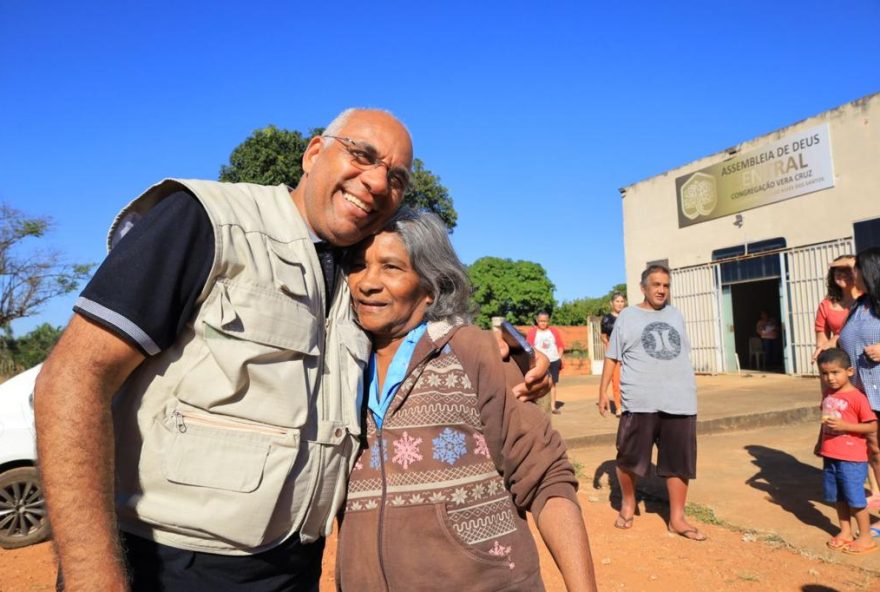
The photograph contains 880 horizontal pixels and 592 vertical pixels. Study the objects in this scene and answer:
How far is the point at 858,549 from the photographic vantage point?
4.27m

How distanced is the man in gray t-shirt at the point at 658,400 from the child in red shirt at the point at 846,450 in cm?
92

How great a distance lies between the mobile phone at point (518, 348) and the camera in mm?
1932

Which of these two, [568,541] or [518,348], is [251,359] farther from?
[568,541]

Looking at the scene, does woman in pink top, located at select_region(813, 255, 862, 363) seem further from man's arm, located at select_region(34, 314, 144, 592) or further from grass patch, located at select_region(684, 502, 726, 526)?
man's arm, located at select_region(34, 314, 144, 592)

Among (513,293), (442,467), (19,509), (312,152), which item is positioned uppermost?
(513,293)

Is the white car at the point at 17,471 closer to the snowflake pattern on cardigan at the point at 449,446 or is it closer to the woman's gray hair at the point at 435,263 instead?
the woman's gray hair at the point at 435,263

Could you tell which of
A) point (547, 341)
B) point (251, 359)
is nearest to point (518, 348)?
point (251, 359)

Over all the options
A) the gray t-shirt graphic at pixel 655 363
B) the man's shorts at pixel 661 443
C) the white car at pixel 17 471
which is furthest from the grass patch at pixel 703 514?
the white car at pixel 17 471

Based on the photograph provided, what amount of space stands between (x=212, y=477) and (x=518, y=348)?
99 cm

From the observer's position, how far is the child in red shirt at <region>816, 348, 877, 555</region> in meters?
4.31

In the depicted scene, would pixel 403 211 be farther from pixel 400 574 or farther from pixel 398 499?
pixel 400 574

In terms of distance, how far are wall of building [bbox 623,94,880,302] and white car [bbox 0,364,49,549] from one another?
14.9m

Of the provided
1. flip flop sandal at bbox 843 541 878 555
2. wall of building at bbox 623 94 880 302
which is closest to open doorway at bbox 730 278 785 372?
wall of building at bbox 623 94 880 302

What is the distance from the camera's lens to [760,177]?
15336 millimetres
